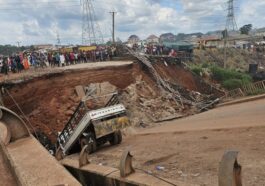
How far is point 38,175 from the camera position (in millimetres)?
7562

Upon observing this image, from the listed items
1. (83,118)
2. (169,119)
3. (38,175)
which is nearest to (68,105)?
(169,119)

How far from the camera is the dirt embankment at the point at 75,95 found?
80.0 ft

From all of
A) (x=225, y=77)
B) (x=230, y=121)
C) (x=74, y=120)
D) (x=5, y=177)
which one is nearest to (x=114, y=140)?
(x=74, y=120)

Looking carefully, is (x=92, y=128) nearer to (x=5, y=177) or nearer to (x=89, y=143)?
(x=89, y=143)

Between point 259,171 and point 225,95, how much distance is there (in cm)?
2742

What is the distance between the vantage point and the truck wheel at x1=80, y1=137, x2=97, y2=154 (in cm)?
1540

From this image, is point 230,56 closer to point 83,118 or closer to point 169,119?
point 169,119

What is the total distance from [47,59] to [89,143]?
19.1m

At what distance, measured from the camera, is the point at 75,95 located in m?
26.5

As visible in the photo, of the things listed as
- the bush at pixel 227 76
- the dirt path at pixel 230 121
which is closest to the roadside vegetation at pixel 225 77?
the bush at pixel 227 76

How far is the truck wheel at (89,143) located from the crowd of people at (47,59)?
14021 millimetres

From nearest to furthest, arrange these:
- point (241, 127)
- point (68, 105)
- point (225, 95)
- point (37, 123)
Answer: point (241, 127) < point (37, 123) < point (68, 105) < point (225, 95)

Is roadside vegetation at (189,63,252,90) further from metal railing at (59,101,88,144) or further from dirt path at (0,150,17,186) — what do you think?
dirt path at (0,150,17,186)

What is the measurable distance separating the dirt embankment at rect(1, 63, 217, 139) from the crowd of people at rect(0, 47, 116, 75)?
3.61 metres
